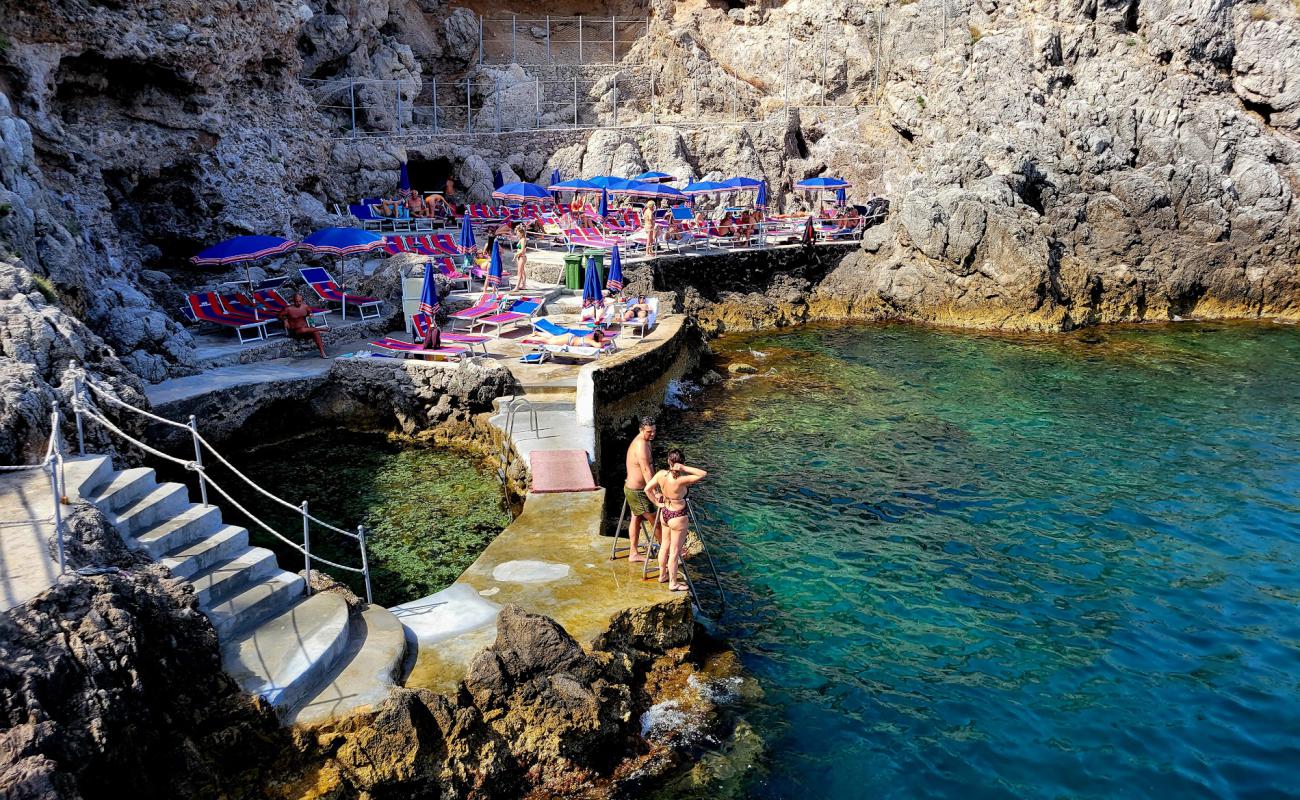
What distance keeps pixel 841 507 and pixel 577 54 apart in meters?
30.6

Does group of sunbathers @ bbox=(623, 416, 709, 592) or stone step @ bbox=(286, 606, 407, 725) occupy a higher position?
group of sunbathers @ bbox=(623, 416, 709, 592)

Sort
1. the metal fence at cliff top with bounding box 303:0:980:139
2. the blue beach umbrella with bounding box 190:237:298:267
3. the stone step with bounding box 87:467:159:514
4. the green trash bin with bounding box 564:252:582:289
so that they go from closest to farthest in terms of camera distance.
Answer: the stone step with bounding box 87:467:159:514
the blue beach umbrella with bounding box 190:237:298:267
the green trash bin with bounding box 564:252:582:289
the metal fence at cliff top with bounding box 303:0:980:139

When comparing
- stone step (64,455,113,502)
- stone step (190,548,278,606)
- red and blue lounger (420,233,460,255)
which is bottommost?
A: stone step (190,548,278,606)

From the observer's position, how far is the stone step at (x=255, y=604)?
703cm

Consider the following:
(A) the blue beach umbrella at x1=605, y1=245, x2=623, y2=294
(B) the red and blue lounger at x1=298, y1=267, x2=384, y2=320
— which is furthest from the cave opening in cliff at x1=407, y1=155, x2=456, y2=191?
(B) the red and blue lounger at x1=298, y1=267, x2=384, y2=320

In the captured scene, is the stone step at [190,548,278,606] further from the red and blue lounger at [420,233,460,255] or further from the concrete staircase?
the red and blue lounger at [420,233,460,255]

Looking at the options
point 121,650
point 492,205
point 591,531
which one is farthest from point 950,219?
point 121,650

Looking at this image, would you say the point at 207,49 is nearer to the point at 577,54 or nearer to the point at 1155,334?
the point at 577,54

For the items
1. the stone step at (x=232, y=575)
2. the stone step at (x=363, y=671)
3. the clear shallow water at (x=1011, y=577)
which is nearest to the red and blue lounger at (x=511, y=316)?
the clear shallow water at (x=1011, y=577)

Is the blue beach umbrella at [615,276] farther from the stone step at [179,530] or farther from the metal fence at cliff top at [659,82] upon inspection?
the metal fence at cliff top at [659,82]

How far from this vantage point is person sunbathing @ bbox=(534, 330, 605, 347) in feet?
54.2

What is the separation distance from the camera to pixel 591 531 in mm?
9953

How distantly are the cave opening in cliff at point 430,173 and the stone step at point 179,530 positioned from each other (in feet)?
82.3

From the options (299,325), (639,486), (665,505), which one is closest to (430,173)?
(299,325)
